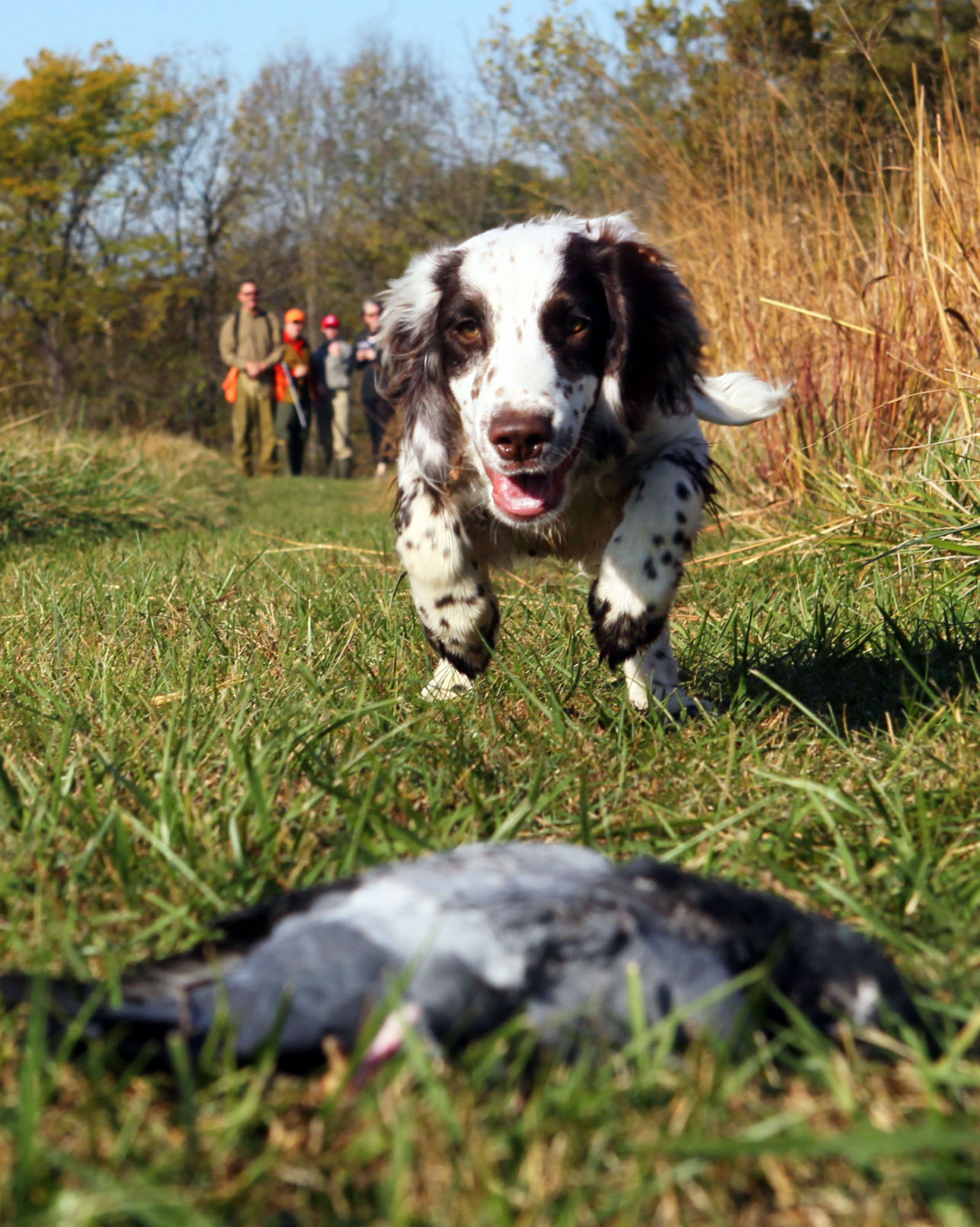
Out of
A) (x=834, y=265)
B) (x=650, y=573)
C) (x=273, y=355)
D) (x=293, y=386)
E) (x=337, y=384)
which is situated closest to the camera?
(x=650, y=573)

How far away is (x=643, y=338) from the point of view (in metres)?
2.93

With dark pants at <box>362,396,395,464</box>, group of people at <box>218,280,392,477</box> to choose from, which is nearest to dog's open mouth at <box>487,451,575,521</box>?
group of people at <box>218,280,392,477</box>

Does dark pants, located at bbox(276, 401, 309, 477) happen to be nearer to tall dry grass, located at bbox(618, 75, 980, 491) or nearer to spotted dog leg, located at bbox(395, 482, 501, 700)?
tall dry grass, located at bbox(618, 75, 980, 491)

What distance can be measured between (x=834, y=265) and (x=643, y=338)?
293 cm

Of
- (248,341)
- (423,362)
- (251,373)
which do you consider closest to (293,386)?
(251,373)

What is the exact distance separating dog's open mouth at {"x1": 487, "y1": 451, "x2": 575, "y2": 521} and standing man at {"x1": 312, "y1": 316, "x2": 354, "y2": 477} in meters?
14.0

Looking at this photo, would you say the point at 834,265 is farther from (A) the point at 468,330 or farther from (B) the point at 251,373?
(B) the point at 251,373

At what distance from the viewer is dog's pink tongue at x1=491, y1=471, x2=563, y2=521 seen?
273 cm

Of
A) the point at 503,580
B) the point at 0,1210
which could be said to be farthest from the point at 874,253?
the point at 0,1210

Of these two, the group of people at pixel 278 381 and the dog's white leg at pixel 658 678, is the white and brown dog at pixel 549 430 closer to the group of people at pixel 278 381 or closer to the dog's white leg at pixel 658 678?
the dog's white leg at pixel 658 678

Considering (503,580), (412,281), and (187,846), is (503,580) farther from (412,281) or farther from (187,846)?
(187,846)

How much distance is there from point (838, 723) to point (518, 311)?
120cm

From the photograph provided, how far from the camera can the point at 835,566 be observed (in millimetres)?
4117

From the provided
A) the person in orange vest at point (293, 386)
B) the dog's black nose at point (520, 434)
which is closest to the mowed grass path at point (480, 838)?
the dog's black nose at point (520, 434)
